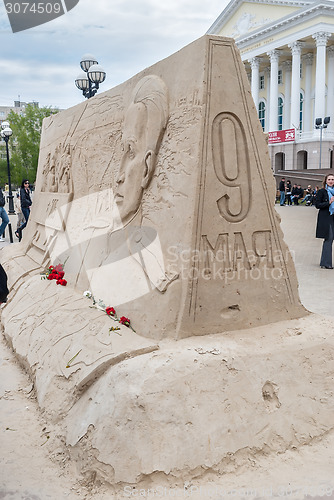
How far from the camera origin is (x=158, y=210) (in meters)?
4.02

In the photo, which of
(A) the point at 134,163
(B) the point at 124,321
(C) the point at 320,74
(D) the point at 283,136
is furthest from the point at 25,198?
(C) the point at 320,74

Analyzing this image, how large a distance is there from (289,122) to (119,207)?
117 feet

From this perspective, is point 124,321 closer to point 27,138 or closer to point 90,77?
point 90,77

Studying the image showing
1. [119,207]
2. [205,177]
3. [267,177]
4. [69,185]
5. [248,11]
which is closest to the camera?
[205,177]

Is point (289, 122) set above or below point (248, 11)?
below

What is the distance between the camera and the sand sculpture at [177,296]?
2975 millimetres

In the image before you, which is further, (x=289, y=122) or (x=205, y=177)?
(x=289, y=122)

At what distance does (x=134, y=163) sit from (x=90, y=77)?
679 cm

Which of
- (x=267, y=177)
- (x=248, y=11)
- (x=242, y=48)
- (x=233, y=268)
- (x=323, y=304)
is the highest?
(x=248, y=11)

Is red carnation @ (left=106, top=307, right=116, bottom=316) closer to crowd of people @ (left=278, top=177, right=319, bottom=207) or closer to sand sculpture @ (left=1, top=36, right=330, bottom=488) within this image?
sand sculpture @ (left=1, top=36, right=330, bottom=488)

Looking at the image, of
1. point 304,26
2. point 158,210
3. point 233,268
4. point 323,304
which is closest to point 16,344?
point 158,210

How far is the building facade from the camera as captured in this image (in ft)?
107

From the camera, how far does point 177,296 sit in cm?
359

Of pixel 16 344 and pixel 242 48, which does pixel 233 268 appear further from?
pixel 242 48
